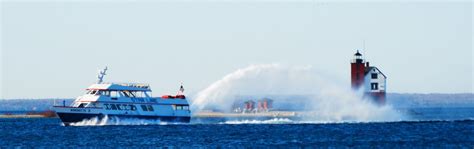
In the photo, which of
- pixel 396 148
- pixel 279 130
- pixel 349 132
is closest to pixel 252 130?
pixel 279 130

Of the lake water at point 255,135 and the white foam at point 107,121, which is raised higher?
the white foam at point 107,121

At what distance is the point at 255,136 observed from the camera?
102m

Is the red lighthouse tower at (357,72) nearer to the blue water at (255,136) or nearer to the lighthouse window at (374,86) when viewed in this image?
the lighthouse window at (374,86)

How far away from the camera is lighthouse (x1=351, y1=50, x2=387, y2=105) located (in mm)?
150000

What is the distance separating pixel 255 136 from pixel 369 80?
170ft

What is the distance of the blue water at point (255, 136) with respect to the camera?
91375 mm

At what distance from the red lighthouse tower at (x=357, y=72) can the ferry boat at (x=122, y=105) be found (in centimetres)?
3528

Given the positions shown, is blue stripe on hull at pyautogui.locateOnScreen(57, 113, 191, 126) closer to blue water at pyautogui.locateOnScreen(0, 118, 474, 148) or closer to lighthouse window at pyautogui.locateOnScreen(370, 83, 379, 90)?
blue water at pyautogui.locateOnScreen(0, 118, 474, 148)

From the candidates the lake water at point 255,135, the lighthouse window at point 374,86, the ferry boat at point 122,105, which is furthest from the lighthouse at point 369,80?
the ferry boat at point 122,105

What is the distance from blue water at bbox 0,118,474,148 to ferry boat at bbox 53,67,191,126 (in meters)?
1.22

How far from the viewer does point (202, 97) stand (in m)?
120

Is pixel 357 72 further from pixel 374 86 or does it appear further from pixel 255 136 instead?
pixel 255 136

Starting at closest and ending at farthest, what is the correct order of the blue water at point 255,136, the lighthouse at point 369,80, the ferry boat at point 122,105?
the blue water at point 255,136
the ferry boat at point 122,105
the lighthouse at point 369,80

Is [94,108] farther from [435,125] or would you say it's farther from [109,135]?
[435,125]
